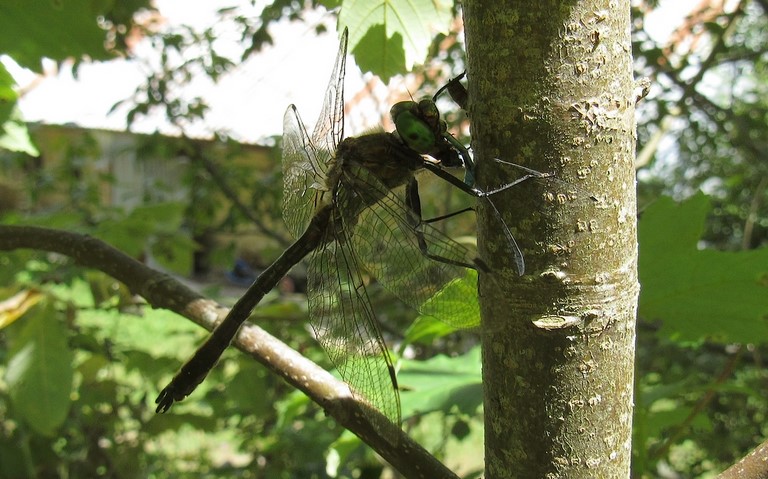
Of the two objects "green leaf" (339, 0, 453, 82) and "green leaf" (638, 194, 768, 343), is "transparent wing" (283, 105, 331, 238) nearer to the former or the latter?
"green leaf" (339, 0, 453, 82)

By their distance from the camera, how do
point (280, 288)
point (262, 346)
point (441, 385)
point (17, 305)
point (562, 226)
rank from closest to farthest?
1. point (562, 226)
2. point (262, 346)
3. point (441, 385)
4. point (17, 305)
5. point (280, 288)

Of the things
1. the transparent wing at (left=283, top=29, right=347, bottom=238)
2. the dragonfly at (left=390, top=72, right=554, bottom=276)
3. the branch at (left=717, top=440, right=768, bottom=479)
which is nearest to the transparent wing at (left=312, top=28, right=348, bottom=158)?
the transparent wing at (left=283, top=29, right=347, bottom=238)

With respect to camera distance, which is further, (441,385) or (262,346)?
(441,385)

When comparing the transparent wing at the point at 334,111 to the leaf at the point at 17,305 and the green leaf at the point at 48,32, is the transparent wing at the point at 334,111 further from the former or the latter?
the leaf at the point at 17,305

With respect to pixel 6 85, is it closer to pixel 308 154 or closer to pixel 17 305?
pixel 308 154

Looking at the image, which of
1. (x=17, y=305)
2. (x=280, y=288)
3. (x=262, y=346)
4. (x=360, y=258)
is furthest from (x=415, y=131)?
(x=280, y=288)

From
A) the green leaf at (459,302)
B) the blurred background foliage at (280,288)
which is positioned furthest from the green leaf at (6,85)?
the green leaf at (459,302)

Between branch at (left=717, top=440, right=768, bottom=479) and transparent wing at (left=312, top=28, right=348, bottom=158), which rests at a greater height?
transparent wing at (left=312, top=28, right=348, bottom=158)

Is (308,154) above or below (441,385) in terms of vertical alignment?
above
